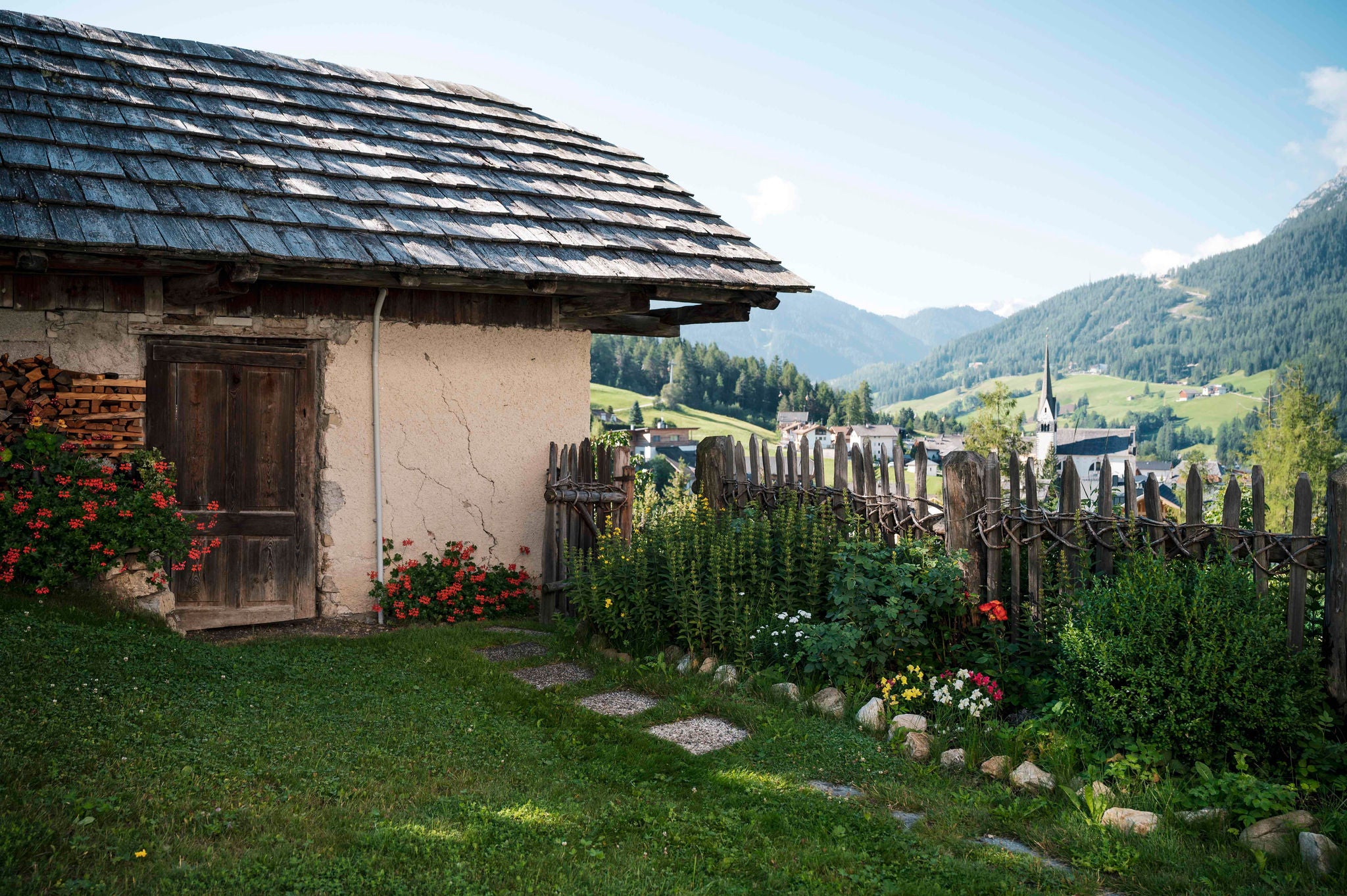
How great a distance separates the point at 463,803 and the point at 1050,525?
332cm

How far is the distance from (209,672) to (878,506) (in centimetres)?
414

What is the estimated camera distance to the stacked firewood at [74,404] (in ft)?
19.9

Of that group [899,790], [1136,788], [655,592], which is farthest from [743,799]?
[655,592]

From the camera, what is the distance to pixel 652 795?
366cm

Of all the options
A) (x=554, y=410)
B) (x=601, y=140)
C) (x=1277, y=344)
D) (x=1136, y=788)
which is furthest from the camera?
(x=1277, y=344)

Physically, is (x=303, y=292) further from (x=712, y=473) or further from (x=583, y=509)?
(x=712, y=473)

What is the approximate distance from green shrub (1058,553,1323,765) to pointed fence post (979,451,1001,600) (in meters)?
1.05

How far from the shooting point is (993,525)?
500cm

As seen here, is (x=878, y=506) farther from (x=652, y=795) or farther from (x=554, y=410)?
(x=554, y=410)

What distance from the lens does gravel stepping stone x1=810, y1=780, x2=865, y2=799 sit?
3.72 m

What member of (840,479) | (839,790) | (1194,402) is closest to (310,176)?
(840,479)

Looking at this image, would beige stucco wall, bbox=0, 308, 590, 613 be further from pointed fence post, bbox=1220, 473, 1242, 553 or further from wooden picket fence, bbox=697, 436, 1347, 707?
pointed fence post, bbox=1220, 473, 1242, 553

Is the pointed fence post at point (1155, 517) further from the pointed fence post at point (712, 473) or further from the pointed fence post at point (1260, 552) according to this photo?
the pointed fence post at point (712, 473)

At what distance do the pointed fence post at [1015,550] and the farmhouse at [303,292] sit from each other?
11.1ft
